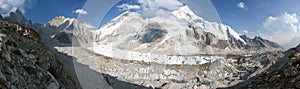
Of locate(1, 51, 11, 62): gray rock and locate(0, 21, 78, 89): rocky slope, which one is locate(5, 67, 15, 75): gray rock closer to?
locate(0, 21, 78, 89): rocky slope

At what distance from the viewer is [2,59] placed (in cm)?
1568

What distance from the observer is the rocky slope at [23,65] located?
50.0 feet

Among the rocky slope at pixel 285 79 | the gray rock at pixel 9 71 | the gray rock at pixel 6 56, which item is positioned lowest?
the rocky slope at pixel 285 79

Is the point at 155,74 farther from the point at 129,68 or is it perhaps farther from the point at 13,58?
the point at 13,58

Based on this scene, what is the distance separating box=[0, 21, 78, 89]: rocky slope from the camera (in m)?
15.2

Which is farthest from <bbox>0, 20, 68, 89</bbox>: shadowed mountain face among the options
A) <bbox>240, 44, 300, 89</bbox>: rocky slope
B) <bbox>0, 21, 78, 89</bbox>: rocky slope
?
<bbox>240, 44, 300, 89</bbox>: rocky slope

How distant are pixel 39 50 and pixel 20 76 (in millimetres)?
5914

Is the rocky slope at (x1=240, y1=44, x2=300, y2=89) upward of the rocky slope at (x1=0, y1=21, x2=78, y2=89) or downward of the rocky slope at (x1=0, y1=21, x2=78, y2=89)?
downward

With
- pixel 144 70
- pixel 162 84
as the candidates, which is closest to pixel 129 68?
pixel 144 70

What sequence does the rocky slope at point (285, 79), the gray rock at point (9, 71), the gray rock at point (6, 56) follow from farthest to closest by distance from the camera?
the gray rock at point (6, 56), the gray rock at point (9, 71), the rocky slope at point (285, 79)

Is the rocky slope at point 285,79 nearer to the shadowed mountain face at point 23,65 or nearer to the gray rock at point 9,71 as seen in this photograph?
the shadowed mountain face at point 23,65

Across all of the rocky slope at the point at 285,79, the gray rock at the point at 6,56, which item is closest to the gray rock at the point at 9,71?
the gray rock at the point at 6,56

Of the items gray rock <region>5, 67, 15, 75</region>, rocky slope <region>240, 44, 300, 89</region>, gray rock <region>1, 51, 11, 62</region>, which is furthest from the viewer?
gray rock <region>1, 51, 11, 62</region>

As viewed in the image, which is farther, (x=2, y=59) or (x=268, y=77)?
(x=268, y=77)
